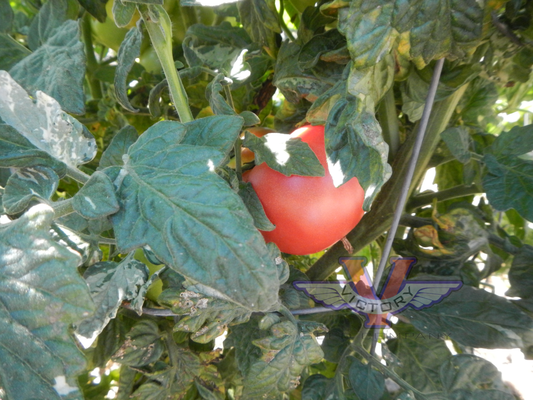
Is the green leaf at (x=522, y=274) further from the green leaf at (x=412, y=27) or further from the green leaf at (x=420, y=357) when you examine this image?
the green leaf at (x=412, y=27)

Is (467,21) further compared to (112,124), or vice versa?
(112,124)

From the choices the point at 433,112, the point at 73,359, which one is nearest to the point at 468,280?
the point at 433,112

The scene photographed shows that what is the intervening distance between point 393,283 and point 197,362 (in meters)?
0.32

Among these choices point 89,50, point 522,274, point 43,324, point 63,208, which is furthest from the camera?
point 89,50

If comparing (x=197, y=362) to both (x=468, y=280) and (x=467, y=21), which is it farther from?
(x=467, y=21)

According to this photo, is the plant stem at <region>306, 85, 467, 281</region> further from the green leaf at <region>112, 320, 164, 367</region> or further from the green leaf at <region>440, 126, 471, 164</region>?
the green leaf at <region>112, 320, 164, 367</region>

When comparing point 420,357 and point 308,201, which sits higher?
point 308,201

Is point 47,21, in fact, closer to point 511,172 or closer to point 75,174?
point 75,174

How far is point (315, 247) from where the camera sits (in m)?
0.50

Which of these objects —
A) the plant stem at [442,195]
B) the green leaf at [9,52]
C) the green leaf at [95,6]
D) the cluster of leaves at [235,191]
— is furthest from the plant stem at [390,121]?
the green leaf at [9,52]

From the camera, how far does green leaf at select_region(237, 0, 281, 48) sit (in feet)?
1.71

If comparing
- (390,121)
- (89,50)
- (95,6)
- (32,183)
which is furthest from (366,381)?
(89,50)

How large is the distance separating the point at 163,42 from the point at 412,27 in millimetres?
233

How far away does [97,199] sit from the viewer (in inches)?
12.5
